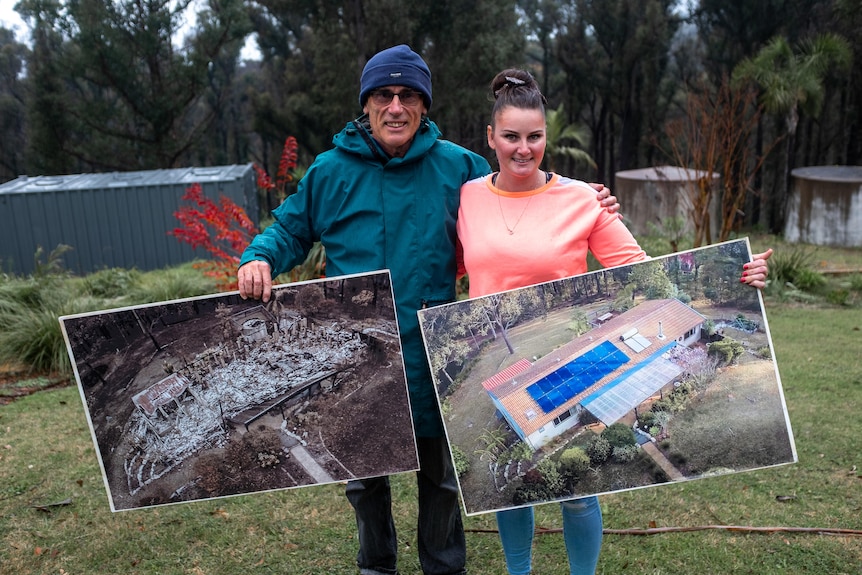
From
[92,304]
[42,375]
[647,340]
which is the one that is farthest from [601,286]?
[92,304]

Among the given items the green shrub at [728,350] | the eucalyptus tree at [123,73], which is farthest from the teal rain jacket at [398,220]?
the eucalyptus tree at [123,73]

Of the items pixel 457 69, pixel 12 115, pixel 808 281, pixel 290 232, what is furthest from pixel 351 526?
pixel 12 115

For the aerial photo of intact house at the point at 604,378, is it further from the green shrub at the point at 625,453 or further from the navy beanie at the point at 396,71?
the navy beanie at the point at 396,71

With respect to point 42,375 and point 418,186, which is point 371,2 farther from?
point 418,186

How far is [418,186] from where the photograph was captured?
256 cm

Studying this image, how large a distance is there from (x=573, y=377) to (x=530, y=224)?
0.50 meters

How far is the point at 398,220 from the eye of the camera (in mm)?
2551

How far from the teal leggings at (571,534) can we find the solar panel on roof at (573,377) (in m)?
0.39

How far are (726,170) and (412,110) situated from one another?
27.0 ft

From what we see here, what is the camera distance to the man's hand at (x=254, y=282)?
2.37 metres

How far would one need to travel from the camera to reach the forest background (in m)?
22.6

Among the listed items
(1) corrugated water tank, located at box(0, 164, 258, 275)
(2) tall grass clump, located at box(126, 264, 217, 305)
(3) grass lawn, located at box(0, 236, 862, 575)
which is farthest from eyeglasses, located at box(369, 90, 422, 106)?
(1) corrugated water tank, located at box(0, 164, 258, 275)

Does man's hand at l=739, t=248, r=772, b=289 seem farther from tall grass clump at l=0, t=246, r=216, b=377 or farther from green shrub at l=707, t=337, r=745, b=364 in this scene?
tall grass clump at l=0, t=246, r=216, b=377

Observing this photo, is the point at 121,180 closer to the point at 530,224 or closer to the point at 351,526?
the point at 351,526
